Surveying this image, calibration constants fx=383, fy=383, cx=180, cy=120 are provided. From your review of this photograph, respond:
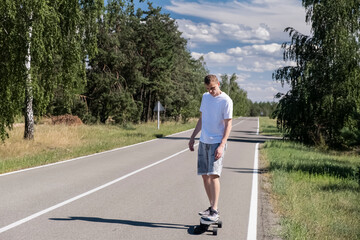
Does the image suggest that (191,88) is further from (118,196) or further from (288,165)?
(118,196)

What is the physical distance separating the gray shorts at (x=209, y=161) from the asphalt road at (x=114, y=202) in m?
0.85

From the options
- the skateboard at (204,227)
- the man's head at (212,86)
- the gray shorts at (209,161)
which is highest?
the man's head at (212,86)

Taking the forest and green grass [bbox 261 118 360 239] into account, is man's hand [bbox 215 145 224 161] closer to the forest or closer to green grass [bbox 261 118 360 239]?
green grass [bbox 261 118 360 239]

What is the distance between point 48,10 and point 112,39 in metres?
22.0

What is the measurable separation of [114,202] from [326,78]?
1856 centimetres

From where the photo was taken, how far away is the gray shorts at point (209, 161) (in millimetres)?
5250

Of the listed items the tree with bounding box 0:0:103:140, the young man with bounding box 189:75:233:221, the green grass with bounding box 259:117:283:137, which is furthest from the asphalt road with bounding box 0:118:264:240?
the green grass with bounding box 259:117:283:137

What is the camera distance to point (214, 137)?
534cm

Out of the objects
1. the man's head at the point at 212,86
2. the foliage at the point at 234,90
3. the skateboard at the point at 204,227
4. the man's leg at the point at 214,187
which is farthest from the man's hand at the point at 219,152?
the foliage at the point at 234,90

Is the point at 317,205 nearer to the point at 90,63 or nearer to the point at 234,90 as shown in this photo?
the point at 90,63

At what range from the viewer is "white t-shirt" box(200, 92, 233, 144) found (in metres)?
5.29

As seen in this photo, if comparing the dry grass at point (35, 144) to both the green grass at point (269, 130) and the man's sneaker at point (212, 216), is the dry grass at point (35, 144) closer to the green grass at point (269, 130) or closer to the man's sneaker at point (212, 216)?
the man's sneaker at point (212, 216)

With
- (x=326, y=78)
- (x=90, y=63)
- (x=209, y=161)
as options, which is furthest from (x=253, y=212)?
(x=90, y=63)

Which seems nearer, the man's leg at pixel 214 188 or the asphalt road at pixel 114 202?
the asphalt road at pixel 114 202
